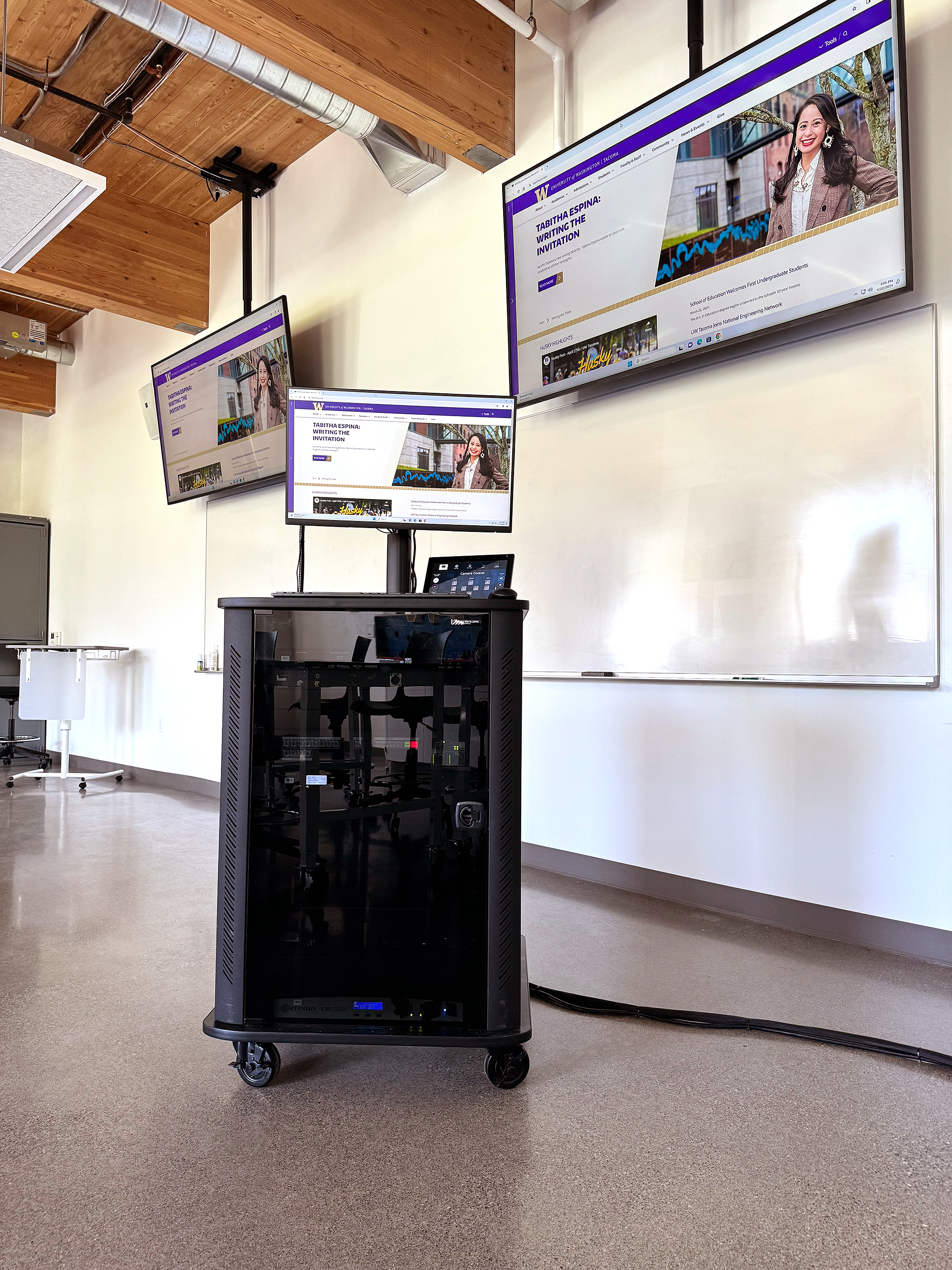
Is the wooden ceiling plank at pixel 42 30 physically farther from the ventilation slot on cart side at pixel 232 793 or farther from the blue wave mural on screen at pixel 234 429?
the ventilation slot on cart side at pixel 232 793

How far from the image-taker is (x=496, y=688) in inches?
61.4

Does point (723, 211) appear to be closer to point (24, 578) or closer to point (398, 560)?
point (398, 560)

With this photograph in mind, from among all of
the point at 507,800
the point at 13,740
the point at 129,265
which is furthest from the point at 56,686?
the point at 507,800

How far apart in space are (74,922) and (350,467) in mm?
1769

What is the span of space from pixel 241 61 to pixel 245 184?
1.87m

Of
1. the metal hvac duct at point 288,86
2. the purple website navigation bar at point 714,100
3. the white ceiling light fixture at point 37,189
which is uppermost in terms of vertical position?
the metal hvac duct at point 288,86

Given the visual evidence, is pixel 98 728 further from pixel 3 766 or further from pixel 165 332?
pixel 165 332

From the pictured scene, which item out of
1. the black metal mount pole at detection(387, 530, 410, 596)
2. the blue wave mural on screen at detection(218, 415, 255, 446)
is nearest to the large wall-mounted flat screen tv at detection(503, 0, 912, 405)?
the black metal mount pole at detection(387, 530, 410, 596)

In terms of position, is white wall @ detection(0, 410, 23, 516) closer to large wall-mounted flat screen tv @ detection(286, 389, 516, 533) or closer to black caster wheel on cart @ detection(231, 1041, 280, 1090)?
large wall-mounted flat screen tv @ detection(286, 389, 516, 533)

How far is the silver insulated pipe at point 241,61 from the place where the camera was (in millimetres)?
3166

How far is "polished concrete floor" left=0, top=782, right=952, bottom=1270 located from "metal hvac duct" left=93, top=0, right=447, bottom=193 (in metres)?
3.41

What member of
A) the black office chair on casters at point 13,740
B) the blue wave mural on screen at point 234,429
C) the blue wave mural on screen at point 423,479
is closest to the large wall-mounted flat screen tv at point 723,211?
the blue wave mural on screen at point 423,479

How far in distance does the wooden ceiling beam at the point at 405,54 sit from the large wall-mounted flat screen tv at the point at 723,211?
430 millimetres

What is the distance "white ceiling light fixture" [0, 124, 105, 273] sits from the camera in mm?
3182
